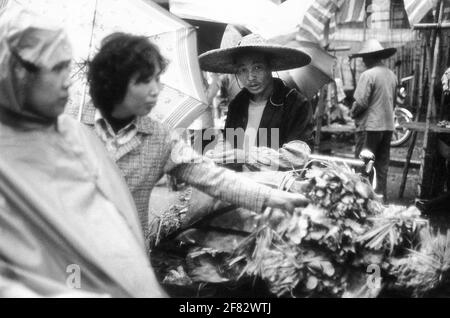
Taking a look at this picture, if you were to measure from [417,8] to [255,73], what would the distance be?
2.79 m

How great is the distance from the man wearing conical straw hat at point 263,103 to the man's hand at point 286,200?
3.25 ft

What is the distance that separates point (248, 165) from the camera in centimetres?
258

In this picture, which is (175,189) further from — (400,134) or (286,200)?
(400,134)

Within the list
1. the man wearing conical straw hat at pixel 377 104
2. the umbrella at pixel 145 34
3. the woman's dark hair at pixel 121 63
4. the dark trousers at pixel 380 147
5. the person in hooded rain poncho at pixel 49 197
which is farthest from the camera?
the dark trousers at pixel 380 147

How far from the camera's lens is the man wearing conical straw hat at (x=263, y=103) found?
10.1 ft

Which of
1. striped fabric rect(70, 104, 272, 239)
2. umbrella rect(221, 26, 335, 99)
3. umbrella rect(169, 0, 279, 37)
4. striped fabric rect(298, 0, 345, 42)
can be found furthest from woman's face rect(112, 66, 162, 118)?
striped fabric rect(298, 0, 345, 42)

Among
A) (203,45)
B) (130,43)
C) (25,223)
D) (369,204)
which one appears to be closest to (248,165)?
(369,204)

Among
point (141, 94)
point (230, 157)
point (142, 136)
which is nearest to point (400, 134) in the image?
point (230, 157)

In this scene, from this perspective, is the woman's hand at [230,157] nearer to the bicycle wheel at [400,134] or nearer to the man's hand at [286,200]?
the man's hand at [286,200]

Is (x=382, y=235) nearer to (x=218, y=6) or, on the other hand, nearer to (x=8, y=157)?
(x=8, y=157)

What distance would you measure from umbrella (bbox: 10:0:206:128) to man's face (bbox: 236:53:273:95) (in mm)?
345

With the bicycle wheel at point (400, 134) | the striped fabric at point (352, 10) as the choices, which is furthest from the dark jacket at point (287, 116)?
the bicycle wheel at point (400, 134)

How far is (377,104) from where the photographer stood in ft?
20.5

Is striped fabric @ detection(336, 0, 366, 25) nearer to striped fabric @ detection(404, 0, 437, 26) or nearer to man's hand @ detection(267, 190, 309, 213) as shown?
striped fabric @ detection(404, 0, 437, 26)
